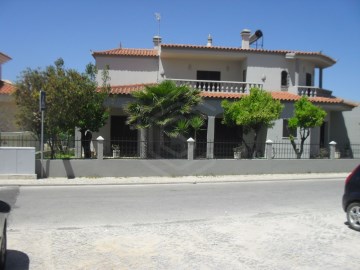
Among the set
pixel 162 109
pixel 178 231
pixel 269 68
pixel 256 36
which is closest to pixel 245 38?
pixel 256 36

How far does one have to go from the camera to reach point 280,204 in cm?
1123

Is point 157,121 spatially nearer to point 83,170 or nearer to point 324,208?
point 83,170

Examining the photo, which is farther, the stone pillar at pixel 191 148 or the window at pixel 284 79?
the window at pixel 284 79

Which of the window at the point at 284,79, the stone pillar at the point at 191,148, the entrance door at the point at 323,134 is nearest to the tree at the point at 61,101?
the stone pillar at the point at 191,148

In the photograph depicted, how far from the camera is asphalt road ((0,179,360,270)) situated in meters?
6.03

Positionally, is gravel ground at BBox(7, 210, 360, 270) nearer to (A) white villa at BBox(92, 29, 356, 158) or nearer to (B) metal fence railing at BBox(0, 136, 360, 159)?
(B) metal fence railing at BBox(0, 136, 360, 159)

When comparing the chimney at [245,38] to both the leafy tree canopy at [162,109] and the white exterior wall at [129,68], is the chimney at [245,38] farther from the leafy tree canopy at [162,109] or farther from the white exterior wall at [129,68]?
the leafy tree canopy at [162,109]

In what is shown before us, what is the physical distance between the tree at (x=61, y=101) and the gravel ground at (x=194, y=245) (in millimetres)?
9540

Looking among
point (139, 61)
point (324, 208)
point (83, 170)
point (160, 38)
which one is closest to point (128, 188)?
point (83, 170)

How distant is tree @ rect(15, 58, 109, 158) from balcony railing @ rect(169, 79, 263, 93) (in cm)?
690

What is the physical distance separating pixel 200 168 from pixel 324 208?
27.0ft

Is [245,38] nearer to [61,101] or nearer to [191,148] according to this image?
[191,148]

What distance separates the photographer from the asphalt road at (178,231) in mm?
6031

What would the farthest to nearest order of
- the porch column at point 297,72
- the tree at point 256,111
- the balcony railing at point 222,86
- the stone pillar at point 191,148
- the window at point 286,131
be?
1. the porch column at point 297,72
2. the balcony railing at point 222,86
3. the window at point 286,131
4. the tree at point 256,111
5. the stone pillar at point 191,148
